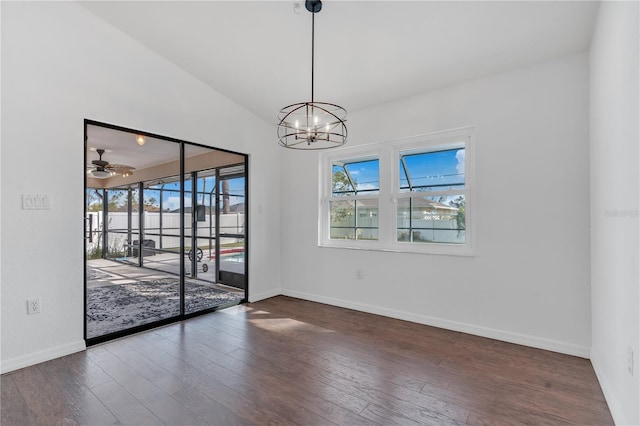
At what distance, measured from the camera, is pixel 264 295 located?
4.60 metres

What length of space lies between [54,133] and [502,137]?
408 cm

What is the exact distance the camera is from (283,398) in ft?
6.88

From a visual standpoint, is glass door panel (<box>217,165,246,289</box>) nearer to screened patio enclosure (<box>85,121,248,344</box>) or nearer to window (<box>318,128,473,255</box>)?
screened patio enclosure (<box>85,121,248,344</box>)

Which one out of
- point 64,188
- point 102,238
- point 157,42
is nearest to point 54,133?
point 64,188

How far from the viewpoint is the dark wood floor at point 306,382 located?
6.28ft

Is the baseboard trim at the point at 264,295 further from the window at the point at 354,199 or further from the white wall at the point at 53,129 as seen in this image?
the white wall at the point at 53,129

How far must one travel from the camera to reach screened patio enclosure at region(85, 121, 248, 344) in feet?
10.2

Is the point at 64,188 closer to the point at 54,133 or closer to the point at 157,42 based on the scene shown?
the point at 54,133

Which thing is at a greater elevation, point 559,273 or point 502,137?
point 502,137

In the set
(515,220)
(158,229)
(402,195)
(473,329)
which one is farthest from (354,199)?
(158,229)

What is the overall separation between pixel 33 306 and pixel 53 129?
4.89 ft

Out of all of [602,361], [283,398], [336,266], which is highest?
[336,266]

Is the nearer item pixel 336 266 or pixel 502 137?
pixel 502 137

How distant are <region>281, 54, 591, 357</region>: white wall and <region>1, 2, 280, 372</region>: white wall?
2831 mm
